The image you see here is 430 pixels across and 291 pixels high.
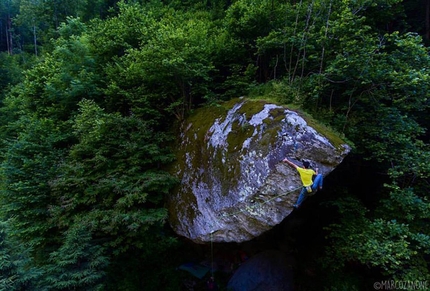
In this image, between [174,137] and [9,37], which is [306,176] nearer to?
[174,137]

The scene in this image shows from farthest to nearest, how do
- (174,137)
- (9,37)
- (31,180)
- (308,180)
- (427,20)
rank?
(9,37)
(427,20)
(174,137)
(31,180)
(308,180)

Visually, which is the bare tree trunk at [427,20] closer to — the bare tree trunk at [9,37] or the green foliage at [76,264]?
the green foliage at [76,264]

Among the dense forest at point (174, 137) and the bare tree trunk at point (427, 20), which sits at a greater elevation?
the bare tree trunk at point (427, 20)

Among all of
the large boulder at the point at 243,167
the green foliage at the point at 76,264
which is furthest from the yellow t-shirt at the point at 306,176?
the green foliage at the point at 76,264

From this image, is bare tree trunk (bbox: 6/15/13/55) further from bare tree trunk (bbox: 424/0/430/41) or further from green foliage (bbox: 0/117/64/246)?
bare tree trunk (bbox: 424/0/430/41)

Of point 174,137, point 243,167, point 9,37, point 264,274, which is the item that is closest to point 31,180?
point 174,137

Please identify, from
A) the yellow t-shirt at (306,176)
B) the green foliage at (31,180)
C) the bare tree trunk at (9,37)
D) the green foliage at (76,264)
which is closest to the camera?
the yellow t-shirt at (306,176)
